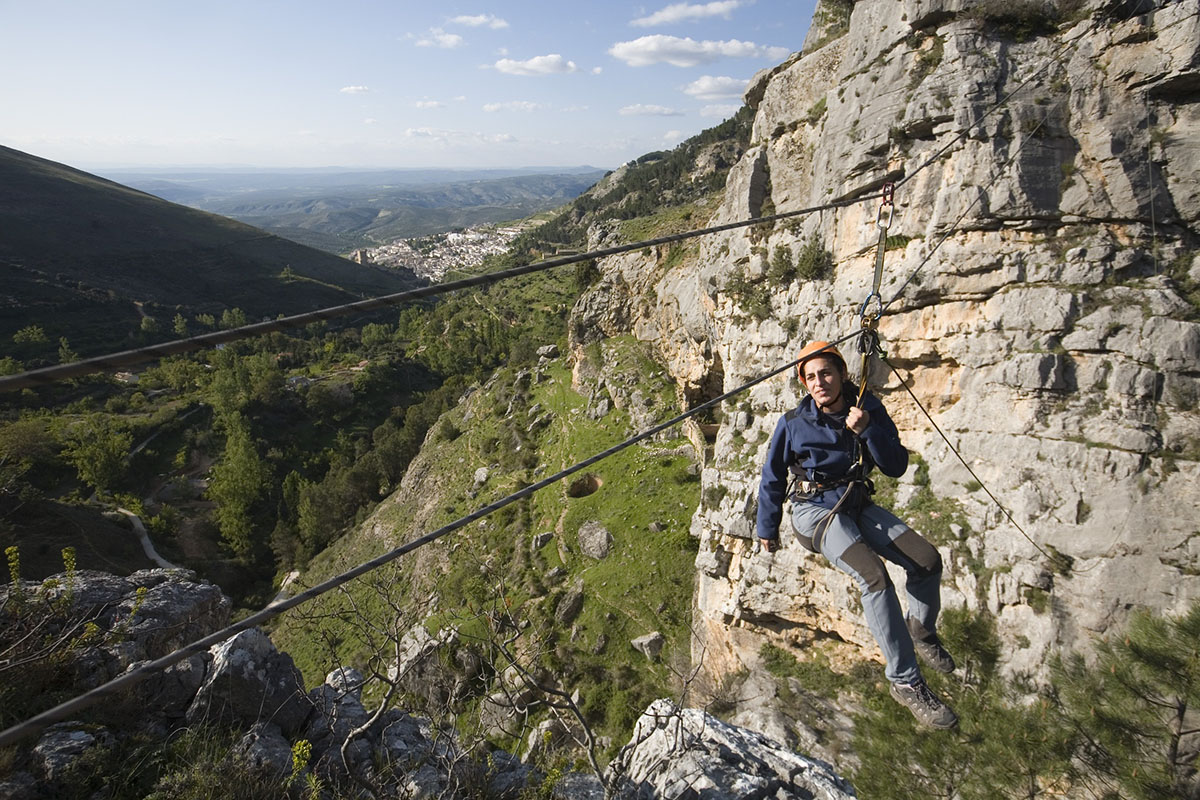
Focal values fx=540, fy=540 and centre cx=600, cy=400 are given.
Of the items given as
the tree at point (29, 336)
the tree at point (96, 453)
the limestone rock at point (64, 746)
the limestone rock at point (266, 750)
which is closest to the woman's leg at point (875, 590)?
the limestone rock at point (266, 750)

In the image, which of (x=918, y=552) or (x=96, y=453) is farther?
(x=96, y=453)

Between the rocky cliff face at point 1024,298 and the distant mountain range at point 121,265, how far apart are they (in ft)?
297

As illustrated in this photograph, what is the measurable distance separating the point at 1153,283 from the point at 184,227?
167055mm

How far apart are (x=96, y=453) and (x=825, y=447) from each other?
66.1 m

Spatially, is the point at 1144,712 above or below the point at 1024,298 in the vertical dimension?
below

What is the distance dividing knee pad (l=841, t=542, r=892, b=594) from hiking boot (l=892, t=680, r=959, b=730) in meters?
1.25

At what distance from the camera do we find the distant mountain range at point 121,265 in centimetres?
7793

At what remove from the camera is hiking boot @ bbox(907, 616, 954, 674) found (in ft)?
18.0

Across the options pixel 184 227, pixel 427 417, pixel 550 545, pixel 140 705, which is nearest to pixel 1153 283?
pixel 140 705

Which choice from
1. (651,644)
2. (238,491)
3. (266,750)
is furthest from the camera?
(238,491)

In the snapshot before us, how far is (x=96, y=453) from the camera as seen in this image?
4981 centimetres

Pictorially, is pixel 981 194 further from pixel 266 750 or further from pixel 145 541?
pixel 145 541

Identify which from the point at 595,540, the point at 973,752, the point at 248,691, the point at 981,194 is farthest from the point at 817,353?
the point at 595,540

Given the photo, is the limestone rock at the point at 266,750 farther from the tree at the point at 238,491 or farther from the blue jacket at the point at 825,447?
the tree at the point at 238,491
